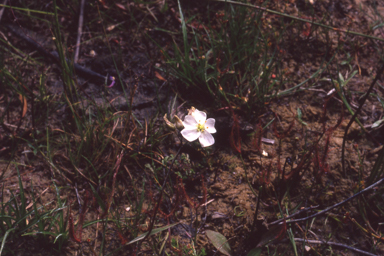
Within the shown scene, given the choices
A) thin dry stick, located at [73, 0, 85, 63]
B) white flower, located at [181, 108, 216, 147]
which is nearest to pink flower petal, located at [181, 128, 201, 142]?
white flower, located at [181, 108, 216, 147]

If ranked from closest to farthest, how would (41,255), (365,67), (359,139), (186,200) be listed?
(41,255) < (186,200) < (359,139) < (365,67)

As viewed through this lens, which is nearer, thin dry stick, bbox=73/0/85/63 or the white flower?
the white flower

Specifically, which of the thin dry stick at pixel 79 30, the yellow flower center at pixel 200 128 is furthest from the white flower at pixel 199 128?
the thin dry stick at pixel 79 30

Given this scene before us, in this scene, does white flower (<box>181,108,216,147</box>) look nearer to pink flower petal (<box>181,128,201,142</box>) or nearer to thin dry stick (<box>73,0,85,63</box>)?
pink flower petal (<box>181,128,201,142</box>)

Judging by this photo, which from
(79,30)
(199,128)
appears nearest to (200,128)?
(199,128)

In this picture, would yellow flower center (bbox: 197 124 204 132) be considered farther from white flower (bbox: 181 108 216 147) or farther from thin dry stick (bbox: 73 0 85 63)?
thin dry stick (bbox: 73 0 85 63)

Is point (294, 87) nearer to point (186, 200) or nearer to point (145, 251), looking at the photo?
point (186, 200)

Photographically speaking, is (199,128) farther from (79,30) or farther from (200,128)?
(79,30)

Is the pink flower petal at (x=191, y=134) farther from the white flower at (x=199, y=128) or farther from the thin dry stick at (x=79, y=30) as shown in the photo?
the thin dry stick at (x=79, y=30)

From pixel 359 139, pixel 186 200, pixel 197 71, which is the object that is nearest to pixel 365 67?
pixel 359 139
